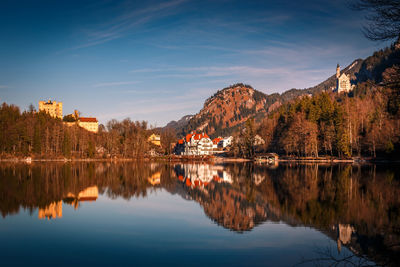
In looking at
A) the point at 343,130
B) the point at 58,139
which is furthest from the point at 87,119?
the point at 343,130

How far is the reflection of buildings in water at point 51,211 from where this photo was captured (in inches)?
748

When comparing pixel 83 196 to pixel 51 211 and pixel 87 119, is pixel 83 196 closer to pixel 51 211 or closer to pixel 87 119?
pixel 51 211

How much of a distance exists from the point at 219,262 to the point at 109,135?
98410 millimetres

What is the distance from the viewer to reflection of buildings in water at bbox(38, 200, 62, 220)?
62.3 ft

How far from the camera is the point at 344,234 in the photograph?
14406 mm

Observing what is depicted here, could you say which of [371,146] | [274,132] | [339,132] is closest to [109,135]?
[274,132]

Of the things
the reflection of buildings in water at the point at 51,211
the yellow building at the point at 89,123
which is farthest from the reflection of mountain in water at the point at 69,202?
the yellow building at the point at 89,123

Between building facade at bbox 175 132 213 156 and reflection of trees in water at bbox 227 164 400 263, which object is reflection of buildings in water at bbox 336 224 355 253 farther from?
building facade at bbox 175 132 213 156

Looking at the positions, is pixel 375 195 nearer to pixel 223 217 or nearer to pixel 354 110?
pixel 223 217

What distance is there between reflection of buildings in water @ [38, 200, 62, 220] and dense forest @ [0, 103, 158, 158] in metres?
78.7

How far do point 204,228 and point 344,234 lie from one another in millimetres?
6372

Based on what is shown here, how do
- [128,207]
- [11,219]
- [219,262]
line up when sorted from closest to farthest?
[219,262] → [11,219] → [128,207]

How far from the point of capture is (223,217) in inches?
749

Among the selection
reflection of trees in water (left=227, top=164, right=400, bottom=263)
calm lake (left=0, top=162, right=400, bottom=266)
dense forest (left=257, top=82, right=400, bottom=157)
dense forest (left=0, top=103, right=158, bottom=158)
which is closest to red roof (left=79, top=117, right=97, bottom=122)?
dense forest (left=0, top=103, right=158, bottom=158)
